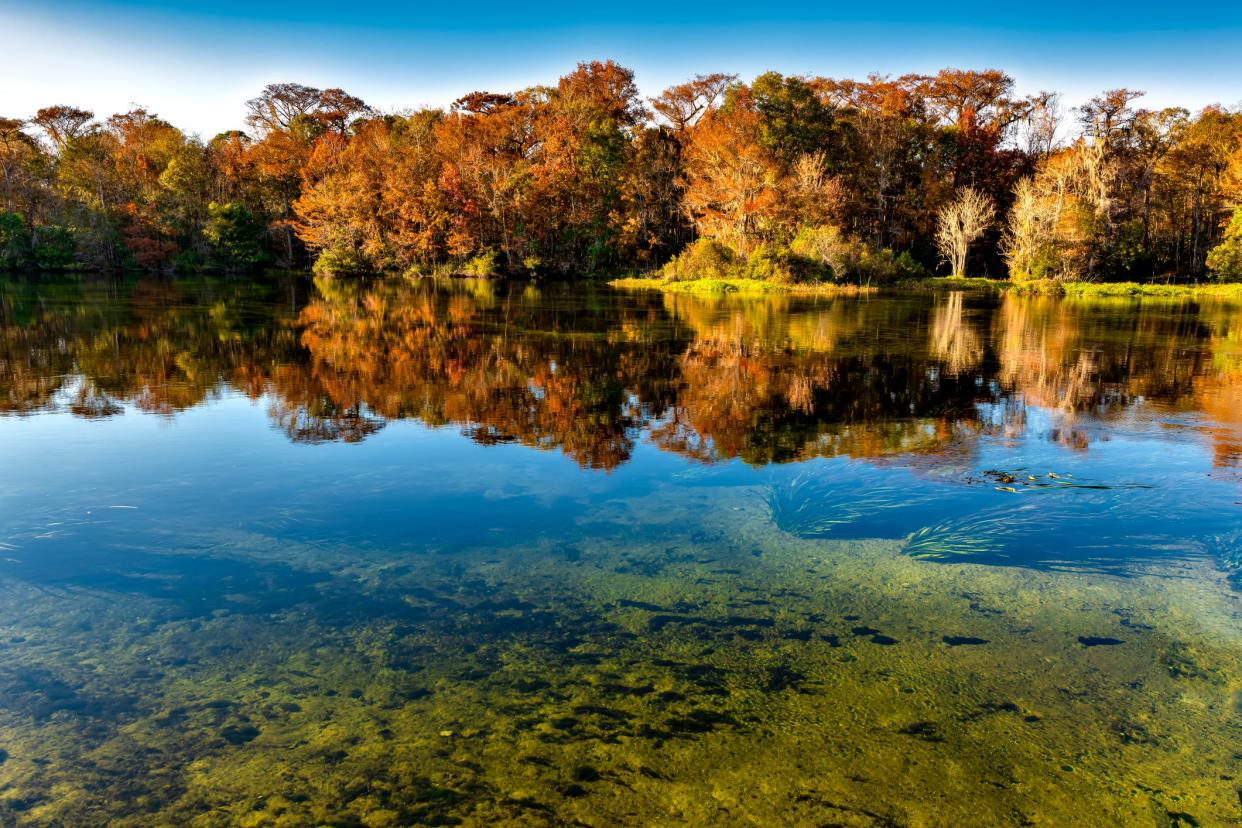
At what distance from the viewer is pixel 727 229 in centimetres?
4016

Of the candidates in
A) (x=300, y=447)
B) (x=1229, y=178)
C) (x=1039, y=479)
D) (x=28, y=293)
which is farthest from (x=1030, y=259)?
(x=28, y=293)

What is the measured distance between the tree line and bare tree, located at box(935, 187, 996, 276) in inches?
8.0

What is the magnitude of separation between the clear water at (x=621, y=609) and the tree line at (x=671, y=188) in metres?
29.5

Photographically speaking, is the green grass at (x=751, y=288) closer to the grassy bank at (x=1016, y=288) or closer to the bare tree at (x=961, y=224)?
the grassy bank at (x=1016, y=288)

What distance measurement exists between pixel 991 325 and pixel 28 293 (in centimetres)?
3690

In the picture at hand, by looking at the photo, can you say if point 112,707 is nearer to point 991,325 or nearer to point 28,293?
point 991,325

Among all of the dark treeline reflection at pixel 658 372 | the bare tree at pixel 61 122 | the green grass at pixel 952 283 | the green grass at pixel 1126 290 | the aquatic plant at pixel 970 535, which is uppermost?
the bare tree at pixel 61 122

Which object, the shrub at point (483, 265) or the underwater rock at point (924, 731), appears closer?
the underwater rock at point (924, 731)

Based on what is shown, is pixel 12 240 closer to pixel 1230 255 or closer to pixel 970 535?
pixel 970 535

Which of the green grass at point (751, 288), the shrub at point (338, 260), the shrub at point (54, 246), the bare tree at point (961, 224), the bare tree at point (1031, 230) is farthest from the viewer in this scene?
the shrub at point (338, 260)

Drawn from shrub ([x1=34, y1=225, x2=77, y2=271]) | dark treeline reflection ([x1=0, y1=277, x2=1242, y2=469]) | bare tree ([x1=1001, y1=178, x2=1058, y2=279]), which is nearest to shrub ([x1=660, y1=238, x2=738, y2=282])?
dark treeline reflection ([x1=0, y1=277, x2=1242, y2=469])

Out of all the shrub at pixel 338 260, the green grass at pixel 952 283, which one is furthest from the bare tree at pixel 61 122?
the green grass at pixel 952 283

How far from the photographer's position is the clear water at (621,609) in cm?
316

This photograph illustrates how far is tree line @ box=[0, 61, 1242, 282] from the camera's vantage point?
3934 centimetres
